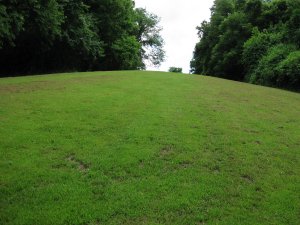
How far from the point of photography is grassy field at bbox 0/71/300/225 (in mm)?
5922

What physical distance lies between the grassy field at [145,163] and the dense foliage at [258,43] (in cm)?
1736

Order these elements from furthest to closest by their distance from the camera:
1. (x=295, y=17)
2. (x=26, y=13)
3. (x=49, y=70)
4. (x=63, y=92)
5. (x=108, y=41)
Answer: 1. (x=108, y=41)
2. (x=49, y=70)
3. (x=295, y=17)
4. (x=26, y=13)
5. (x=63, y=92)

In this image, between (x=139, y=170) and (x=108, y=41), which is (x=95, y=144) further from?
(x=108, y=41)

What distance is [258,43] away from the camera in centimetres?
3681

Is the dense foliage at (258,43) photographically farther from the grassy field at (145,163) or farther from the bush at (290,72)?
the grassy field at (145,163)

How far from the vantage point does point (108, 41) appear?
42906mm

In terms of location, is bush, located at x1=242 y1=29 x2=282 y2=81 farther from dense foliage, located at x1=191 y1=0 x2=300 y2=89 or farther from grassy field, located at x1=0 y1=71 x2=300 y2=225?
grassy field, located at x1=0 y1=71 x2=300 y2=225

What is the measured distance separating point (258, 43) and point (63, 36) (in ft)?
69.7

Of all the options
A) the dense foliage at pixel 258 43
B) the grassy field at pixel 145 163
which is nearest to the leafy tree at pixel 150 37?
the dense foliage at pixel 258 43

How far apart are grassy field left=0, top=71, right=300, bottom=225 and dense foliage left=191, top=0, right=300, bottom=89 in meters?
17.4

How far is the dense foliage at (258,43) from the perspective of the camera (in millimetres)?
30381

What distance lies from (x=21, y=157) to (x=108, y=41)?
36469 millimetres

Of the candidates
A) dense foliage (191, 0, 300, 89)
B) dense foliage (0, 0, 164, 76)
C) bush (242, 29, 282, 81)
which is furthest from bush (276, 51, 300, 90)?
dense foliage (0, 0, 164, 76)

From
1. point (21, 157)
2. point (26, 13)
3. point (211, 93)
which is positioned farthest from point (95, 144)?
point (26, 13)
